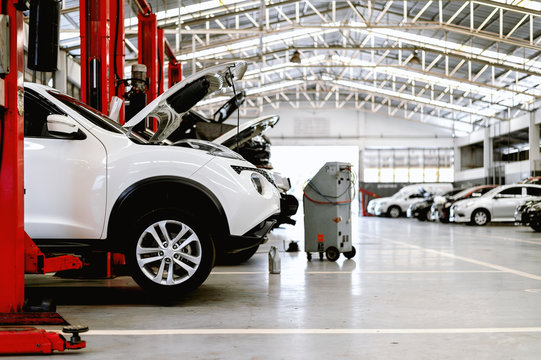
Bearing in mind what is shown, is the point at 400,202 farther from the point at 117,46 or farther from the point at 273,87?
the point at 117,46

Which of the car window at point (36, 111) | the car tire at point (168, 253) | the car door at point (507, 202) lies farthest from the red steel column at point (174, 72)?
the car door at point (507, 202)

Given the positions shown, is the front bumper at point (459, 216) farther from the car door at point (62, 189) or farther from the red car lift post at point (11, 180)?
the red car lift post at point (11, 180)

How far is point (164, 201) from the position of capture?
16.4 feet

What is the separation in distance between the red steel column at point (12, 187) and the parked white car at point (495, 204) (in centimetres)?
1800

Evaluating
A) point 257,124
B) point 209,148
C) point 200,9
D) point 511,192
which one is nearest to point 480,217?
point 511,192

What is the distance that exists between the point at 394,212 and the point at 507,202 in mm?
10749

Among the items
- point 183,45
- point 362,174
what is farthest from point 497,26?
point 362,174

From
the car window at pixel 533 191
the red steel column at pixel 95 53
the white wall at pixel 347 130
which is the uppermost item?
the white wall at pixel 347 130

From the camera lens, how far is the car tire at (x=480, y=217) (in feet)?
65.8

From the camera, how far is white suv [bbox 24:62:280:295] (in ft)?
15.7

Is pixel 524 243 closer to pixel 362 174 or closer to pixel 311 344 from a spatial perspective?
pixel 311 344

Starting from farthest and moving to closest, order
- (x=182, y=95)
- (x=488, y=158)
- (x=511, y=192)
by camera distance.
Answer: (x=488, y=158), (x=511, y=192), (x=182, y=95)

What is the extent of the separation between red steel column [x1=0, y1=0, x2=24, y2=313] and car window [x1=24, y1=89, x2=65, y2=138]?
1153mm

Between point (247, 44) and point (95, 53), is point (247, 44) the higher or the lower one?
the higher one
